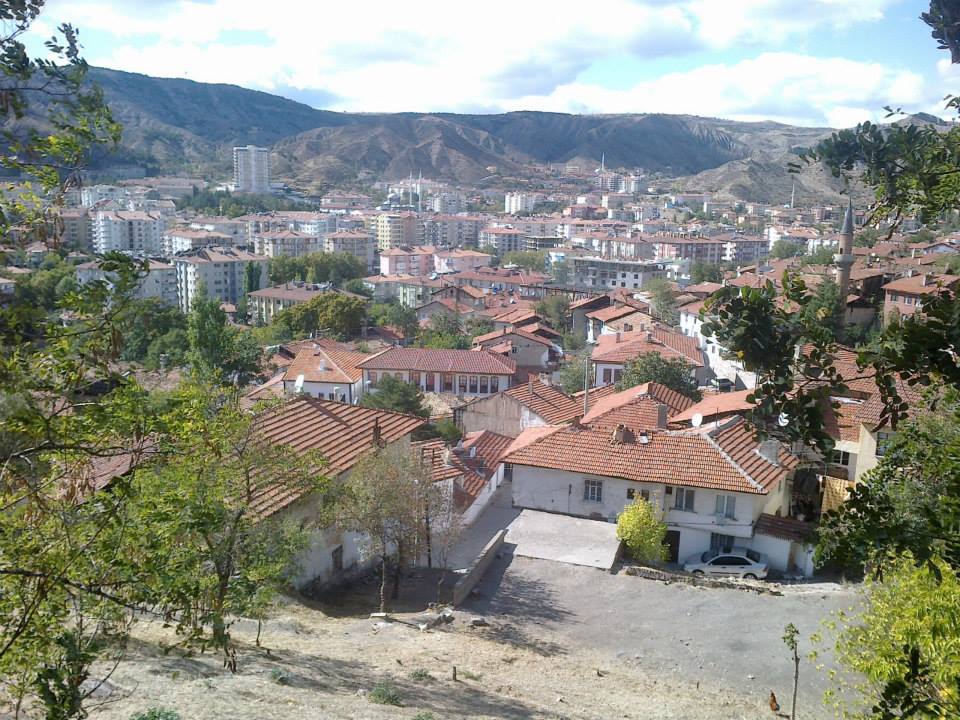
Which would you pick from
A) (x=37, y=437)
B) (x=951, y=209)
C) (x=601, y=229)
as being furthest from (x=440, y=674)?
(x=601, y=229)

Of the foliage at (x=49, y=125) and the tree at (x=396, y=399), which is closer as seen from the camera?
the foliage at (x=49, y=125)

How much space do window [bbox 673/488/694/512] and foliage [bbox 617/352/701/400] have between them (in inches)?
488

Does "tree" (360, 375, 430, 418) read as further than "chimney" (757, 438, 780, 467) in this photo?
Yes

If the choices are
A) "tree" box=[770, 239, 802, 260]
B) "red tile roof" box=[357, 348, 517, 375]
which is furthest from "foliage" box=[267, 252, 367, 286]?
"tree" box=[770, 239, 802, 260]

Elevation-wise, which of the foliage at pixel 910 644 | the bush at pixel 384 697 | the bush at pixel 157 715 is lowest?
the bush at pixel 384 697

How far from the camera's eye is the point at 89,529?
17.9 feet

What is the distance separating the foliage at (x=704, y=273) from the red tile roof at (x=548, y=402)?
52369mm

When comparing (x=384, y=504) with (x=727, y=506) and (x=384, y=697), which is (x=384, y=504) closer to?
(x=384, y=697)

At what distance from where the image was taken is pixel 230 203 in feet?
466

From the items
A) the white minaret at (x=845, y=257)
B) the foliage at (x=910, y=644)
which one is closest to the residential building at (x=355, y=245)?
the white minaret at (x=845, y=257)

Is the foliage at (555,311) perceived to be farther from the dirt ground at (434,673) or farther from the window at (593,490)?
the dirt ground at (434,673)

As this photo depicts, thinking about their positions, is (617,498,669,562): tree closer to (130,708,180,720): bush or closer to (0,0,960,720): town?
(0,0,960,720): town

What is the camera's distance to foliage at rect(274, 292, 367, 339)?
57.9 m

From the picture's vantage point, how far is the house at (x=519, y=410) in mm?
28031
